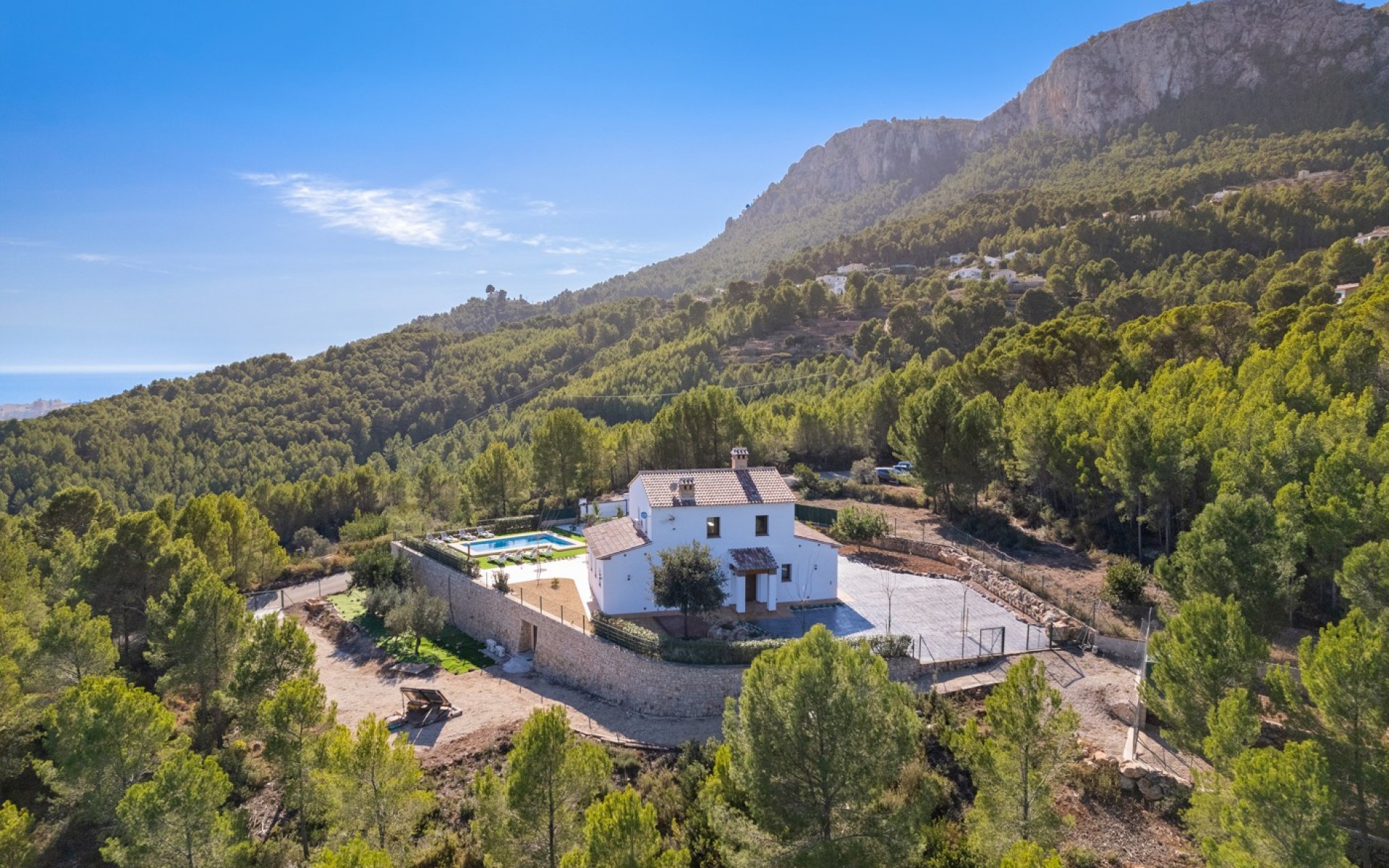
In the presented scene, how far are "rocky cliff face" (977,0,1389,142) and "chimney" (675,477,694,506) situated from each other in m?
121

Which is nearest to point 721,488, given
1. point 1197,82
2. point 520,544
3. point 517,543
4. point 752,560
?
point 752,560

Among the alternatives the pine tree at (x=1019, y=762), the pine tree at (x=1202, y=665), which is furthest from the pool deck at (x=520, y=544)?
the pine tree at (x=1202, y=665)

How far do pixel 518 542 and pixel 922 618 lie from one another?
19012 mm

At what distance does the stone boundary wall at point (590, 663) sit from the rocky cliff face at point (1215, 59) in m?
126

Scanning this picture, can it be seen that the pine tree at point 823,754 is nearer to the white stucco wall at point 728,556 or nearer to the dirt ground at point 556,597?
the white stucco wall at point 728,556

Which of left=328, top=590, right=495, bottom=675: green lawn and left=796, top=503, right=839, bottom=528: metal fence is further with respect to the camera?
left=796, top=503, right=839, bottom=528: metal fence

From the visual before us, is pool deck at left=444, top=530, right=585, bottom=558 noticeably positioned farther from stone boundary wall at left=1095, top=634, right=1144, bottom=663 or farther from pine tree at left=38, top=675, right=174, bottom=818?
stone boundary wall at left=1095, top=634, right=1144, bottom=663

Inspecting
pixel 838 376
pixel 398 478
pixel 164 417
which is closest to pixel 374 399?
pixel 164 417

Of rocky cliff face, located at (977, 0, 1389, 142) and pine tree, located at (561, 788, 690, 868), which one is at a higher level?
rocky cliff face, located at (977, 0, 1389, 142)

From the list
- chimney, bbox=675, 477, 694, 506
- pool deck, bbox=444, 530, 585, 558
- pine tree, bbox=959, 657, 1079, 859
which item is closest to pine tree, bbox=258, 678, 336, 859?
chimney, bbox=675, 477, 694, 506

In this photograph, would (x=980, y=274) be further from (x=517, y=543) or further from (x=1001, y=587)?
(x=517, y=543)

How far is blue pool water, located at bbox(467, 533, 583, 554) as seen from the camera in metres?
33.6

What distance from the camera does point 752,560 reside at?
24453mm

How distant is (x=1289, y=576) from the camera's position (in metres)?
18.0
